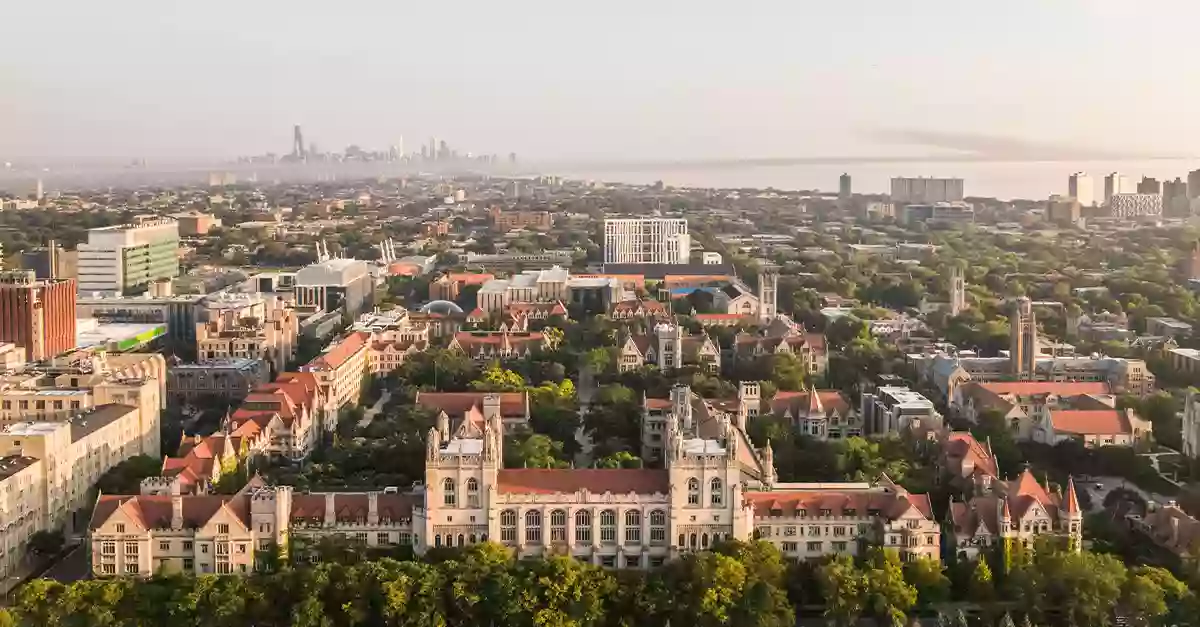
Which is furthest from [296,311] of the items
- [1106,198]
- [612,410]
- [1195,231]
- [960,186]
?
[960,186]

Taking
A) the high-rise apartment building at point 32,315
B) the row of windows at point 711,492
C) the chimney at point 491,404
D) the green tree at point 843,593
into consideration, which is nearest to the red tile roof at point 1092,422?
the green tree at point 843,593

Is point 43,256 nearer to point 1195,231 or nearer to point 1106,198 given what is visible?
point 1195,231

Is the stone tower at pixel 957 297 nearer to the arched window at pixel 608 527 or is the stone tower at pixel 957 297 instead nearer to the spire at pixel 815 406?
the spire at pixel 815 406

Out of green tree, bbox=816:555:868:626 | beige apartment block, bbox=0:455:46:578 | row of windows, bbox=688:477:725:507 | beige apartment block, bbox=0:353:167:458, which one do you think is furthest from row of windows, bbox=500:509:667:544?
beige apartment block, bbox=0:353:167:458

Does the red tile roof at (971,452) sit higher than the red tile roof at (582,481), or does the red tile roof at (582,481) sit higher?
the red tile roof at (582,481)

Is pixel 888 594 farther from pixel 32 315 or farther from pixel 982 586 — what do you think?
pixel 32 315

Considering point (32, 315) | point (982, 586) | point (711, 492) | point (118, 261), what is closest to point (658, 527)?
point (711, 492)
